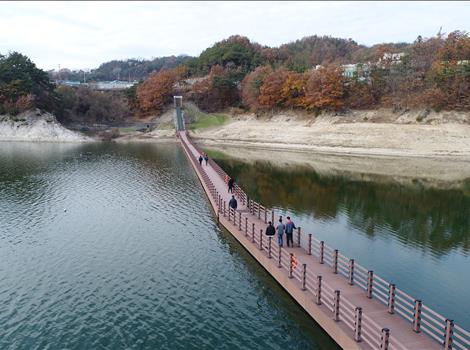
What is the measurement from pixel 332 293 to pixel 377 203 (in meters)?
24.6

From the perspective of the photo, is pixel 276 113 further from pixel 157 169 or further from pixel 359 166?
pixel 157 169

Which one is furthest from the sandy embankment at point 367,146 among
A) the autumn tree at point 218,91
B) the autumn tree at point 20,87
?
the autumn tree at point 20,87

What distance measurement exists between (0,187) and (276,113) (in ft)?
218

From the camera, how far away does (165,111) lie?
12406 cm

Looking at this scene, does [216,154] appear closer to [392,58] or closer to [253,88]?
[253,88]

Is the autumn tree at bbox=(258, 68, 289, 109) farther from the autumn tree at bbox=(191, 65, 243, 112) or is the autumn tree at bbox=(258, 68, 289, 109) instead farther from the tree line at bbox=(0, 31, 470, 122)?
the autumn tree at bbox=(191, 65, 243, 112)

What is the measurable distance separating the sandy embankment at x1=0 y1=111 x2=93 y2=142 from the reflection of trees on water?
6083cm

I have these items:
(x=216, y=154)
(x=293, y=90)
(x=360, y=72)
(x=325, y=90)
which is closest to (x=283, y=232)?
(x=216, y=154)

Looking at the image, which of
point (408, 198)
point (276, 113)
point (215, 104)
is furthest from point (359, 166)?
point (215, 104)

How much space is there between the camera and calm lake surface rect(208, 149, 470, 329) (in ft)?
75.9

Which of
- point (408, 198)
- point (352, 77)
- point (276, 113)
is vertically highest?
point (352, 77)

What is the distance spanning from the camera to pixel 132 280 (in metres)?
23.4

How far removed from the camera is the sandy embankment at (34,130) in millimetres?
100375

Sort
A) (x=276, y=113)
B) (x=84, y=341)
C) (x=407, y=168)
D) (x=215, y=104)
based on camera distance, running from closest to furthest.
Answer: (x=84, y=341), (x=407, y=168), (x=276, y=113), (x=215, y=104)
